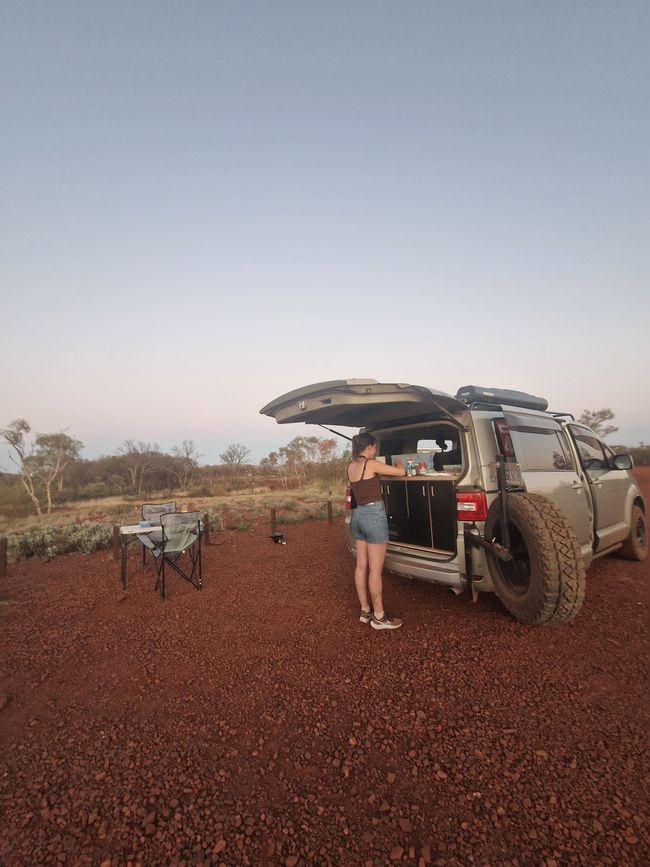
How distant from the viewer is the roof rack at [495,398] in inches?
154

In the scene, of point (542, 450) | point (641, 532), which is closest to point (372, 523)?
point (542, 450)

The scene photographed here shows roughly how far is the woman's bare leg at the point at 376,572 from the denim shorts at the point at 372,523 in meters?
0.06

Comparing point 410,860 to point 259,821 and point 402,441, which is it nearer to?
point 259,821

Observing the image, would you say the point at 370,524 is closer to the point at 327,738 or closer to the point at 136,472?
the point at 327,738

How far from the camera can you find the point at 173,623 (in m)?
4.04

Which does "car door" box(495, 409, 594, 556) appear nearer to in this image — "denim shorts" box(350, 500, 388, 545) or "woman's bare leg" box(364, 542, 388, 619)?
"denim shorts" box(350, 500, 388, 545)

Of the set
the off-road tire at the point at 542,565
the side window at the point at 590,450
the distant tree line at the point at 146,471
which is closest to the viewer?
the off-road tire at the point at 542,565

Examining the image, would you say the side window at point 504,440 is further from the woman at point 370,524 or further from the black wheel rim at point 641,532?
the black wheel rim at point 641,532

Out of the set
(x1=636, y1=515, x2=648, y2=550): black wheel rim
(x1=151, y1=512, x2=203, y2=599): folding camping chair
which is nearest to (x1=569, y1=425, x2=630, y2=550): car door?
(x1=636, y1=515, x2=648, y2=550): black wheel rim

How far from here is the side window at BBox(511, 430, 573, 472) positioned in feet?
12.4

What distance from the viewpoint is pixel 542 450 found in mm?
4062

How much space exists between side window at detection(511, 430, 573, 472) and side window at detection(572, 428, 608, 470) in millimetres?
348

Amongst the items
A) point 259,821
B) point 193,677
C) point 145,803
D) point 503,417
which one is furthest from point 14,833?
point 503,417

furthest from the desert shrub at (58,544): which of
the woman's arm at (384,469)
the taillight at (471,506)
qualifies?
the taillight at (471,506)
